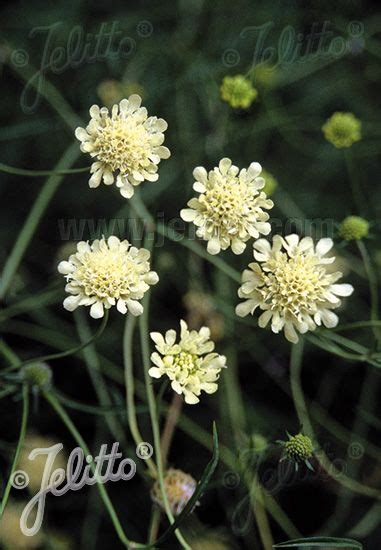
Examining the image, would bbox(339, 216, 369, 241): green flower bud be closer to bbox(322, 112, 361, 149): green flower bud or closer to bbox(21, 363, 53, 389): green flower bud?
bbox(322, 112, 361, 149): green flower bud

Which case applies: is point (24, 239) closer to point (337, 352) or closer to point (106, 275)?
point (106, 275)

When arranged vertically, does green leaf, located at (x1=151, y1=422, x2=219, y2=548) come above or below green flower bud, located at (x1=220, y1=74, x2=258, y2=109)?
below

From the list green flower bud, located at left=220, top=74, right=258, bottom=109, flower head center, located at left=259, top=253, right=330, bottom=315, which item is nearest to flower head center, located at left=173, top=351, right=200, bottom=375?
flower head center, located at left=259, top=253, right=330, bottom=315

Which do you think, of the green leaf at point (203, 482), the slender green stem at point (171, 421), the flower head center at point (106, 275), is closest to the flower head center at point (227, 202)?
the flower head center at point (106, 275)

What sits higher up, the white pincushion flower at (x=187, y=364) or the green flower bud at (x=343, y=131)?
the green flower bud at (x=343, y=131)

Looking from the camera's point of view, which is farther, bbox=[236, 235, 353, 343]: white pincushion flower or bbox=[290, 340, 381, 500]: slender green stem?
bbox=[290, 340, 381, 500]: slender green stem

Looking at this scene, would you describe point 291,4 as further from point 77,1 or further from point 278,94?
point 77,1

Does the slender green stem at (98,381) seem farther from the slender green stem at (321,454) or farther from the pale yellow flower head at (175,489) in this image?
the slender green stem at (321,454)

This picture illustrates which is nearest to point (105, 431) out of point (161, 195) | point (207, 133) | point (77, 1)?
point (161, 195)
